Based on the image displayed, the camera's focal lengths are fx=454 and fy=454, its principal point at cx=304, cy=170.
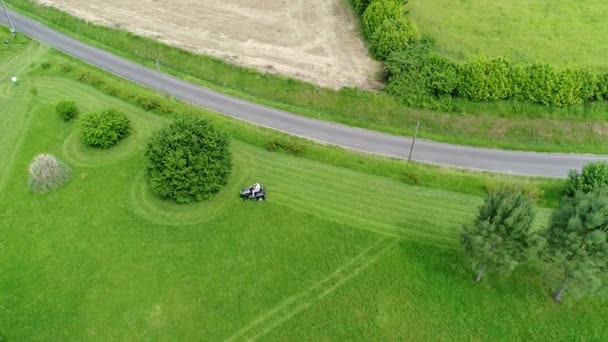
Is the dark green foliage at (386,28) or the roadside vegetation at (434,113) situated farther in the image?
the dark green foliage at (386,28)

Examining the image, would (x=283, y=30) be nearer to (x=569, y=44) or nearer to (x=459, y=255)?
(x=569, y=44)

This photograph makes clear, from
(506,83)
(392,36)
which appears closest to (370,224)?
(506,83)

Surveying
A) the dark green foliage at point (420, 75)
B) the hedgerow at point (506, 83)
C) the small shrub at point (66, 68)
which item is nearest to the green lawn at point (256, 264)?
the dark green foliage at point (420, 75)

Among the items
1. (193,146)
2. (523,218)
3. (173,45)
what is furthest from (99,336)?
(173,45)

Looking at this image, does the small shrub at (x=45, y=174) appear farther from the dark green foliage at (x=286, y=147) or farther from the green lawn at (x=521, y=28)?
the green lawn at (x=521, y=28)

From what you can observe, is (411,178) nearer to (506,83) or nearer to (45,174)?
(506,83)

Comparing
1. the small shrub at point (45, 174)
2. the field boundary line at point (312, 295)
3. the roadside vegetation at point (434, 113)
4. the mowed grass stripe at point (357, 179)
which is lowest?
the field boundary line at point (312, 295)

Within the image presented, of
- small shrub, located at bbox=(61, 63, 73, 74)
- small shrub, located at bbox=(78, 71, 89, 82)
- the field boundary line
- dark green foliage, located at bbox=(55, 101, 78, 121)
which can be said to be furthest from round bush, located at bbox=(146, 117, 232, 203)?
small shrub, located at bbox=(61, 63, 73, 74)
